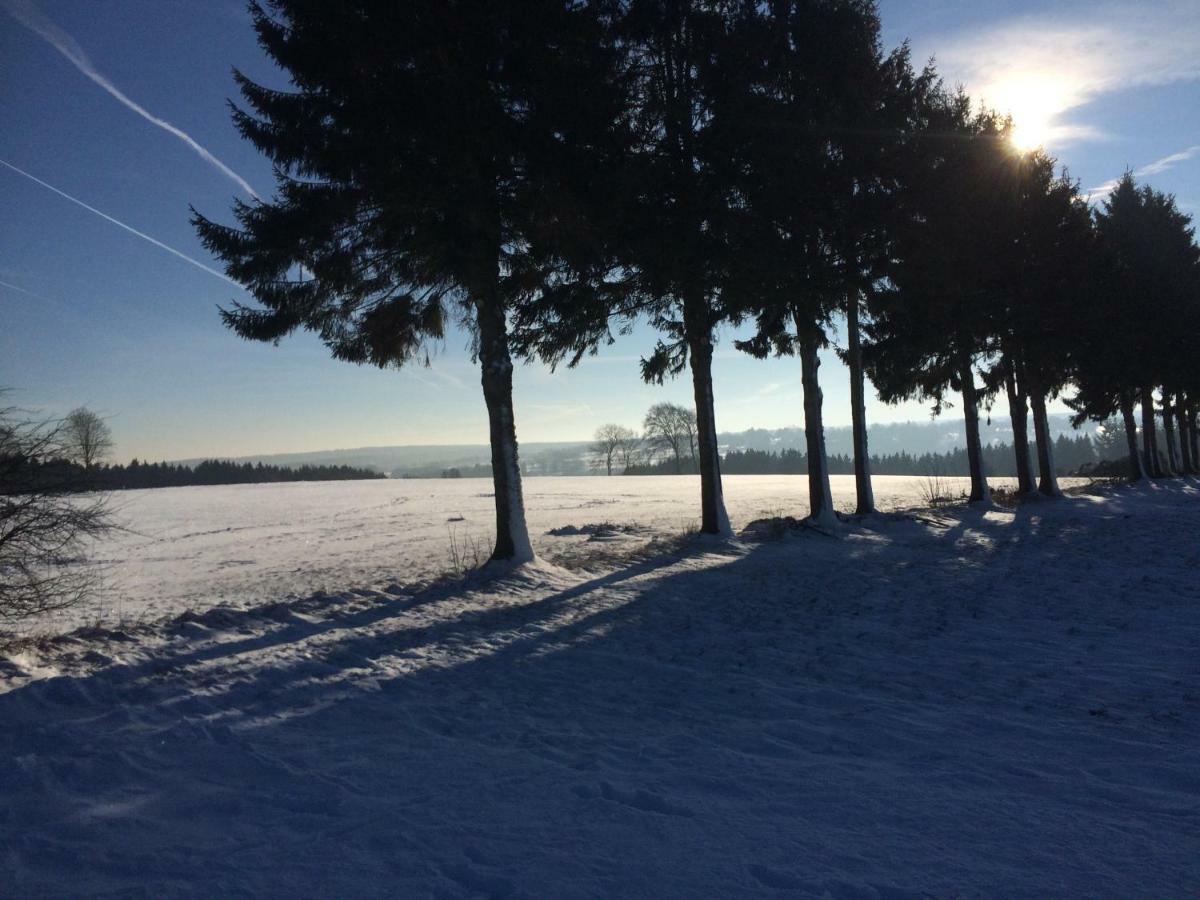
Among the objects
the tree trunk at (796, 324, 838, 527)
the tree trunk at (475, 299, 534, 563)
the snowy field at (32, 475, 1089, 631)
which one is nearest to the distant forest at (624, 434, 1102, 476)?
the snowy field at (32, 475, 1089, 631)

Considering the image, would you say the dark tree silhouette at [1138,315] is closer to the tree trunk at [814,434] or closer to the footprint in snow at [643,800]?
the tree trunk at [814,434]

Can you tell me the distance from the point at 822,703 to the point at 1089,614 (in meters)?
4.27

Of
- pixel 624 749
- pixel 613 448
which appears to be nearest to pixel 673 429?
pixel 613 448

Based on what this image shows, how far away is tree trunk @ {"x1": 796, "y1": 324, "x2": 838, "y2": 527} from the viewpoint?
48.3 ft

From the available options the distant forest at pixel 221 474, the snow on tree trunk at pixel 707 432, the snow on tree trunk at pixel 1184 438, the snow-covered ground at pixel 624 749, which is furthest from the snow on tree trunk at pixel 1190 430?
the distant forest at pixel 221 474

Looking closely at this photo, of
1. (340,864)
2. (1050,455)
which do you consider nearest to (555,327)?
(340,864)

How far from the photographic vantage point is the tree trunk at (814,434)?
579 inches

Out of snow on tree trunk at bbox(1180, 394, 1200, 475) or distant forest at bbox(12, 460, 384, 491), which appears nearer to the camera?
snow on tree trunk at bbox(1180, 394, 1200, 475)

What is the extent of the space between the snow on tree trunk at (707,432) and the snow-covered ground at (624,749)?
535 centimetres

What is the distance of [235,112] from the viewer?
999 centimetres

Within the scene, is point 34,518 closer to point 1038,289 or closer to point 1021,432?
point 1038,289

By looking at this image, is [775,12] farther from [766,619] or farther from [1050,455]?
[1050,455]

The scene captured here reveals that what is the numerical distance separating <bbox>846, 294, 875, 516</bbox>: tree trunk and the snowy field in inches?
138

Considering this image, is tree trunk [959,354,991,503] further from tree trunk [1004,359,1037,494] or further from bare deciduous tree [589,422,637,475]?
bare deciduous tree [589,422,637,475]
